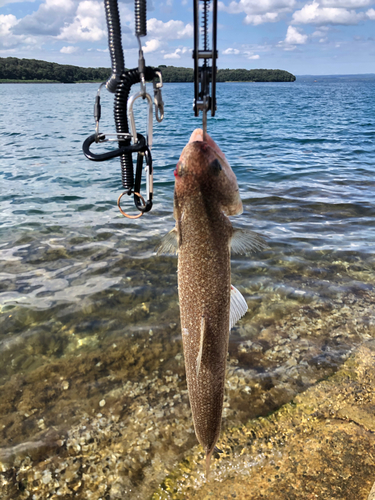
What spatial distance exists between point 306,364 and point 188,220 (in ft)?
13.3

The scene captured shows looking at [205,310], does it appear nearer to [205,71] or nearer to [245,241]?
[245,241]

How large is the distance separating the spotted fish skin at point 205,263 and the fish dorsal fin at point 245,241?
0.23 ft

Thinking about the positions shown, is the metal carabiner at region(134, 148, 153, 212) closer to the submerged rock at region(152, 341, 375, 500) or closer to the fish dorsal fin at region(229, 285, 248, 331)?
the fish dorsal fin at region(229, 285, 248, 331)

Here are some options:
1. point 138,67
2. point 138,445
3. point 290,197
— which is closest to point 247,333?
point 138,445

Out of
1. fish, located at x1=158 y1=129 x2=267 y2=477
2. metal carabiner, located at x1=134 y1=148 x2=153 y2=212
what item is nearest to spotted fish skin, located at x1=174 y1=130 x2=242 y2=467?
fish, located at x1=158 y1=129 x2=267 y2=477

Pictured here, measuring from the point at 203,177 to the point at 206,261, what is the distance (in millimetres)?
647

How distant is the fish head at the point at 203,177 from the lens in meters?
2.81

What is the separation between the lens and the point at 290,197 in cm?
1421

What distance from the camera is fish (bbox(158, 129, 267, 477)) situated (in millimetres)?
2688

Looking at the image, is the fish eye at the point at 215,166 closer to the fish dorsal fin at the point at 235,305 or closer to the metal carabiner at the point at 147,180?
the metal carabiner at the point at 147,180

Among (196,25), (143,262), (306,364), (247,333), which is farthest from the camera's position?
(143,262)

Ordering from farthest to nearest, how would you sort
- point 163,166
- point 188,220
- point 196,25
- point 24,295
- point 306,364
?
point 163,166
point 24,295
point 306,364
point 188,220
point 196,25

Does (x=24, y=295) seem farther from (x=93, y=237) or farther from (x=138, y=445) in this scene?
(x=138, y=445)

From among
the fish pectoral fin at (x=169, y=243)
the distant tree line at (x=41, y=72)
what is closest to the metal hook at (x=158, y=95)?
the fish pectoral fin at (x=169, y=243)
